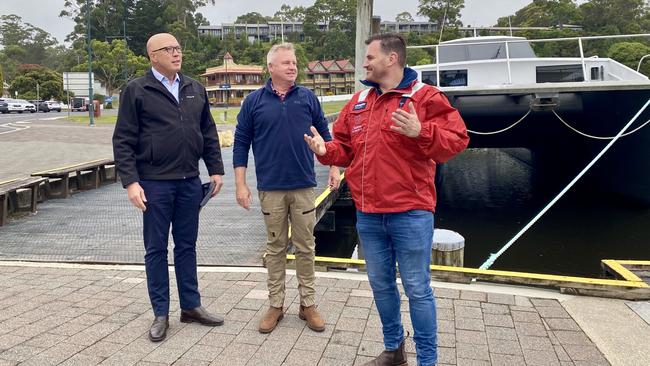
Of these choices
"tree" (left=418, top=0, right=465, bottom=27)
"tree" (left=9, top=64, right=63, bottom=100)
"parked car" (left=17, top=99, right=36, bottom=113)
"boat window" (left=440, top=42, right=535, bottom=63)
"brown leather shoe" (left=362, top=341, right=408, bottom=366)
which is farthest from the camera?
"tree" (left=418, top=0, right=465, bottom=27)

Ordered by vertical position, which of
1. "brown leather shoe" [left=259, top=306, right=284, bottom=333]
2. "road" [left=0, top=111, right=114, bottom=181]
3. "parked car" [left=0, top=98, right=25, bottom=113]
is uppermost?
"parked car" [left=0, top=98, right=25, bottom=113]

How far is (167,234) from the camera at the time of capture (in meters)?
3.48

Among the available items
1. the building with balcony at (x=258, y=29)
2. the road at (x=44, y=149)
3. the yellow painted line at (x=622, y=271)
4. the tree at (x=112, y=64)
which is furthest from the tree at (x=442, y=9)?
the yellow painted line at (x=622, y=271)

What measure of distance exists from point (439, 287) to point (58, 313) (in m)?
3.05

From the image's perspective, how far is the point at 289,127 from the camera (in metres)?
3.40

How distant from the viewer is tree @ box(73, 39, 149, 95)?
5966 centimetres

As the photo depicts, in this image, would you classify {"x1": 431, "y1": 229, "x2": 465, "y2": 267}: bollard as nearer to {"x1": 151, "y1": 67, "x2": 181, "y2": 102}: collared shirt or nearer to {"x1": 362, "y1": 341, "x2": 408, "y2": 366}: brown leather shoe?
{"x1": 362, "y1": 341, "x2": 408, "y2": 366}: brown leather shoe

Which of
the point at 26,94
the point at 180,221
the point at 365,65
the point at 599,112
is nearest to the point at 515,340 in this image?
the point at 365,65

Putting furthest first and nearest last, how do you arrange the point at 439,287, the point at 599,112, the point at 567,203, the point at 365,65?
the point at 567,203 < the point at 599,112 < the point at 439,287 < the point at 365,65

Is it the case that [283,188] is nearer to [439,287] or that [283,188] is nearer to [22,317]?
[439,287]

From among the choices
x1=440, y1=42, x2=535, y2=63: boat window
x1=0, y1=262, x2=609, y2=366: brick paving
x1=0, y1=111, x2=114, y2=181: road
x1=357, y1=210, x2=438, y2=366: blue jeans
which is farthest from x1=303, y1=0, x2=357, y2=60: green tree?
x1=357, y1=210, x2=438, y2=366: blue jeans

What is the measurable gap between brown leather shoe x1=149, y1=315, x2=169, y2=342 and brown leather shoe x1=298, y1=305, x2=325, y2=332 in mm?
954

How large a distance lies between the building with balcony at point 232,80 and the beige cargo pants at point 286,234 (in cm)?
6609

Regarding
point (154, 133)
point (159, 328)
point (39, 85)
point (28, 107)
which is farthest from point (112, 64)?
point (159, 328)
